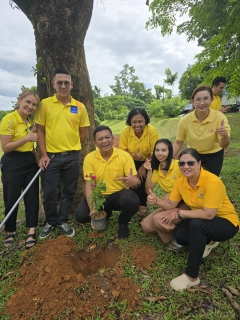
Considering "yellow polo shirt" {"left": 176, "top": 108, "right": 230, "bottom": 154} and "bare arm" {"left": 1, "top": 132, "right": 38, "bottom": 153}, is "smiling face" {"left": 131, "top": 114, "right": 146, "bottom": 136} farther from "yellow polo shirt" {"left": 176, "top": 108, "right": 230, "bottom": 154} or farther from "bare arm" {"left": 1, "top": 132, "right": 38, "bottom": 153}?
"bare arm" {"left": 1, "top": 132, "right": 38, "bottom": 153}

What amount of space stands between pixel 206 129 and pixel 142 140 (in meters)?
0.91

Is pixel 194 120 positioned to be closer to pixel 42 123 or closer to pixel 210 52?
pixel 42 123

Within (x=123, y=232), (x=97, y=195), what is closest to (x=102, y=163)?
(x=97, y=195)

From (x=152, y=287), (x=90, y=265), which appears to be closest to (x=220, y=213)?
(x=152, y=287)

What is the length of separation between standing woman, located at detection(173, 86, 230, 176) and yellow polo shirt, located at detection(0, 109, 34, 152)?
209 cm

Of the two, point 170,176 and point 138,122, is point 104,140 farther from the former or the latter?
point 170,176

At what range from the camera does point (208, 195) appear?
2340 millimetres

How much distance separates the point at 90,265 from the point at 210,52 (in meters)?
5.18

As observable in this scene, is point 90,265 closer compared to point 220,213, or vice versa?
point 220,213

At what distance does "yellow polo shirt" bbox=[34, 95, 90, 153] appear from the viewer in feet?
9.61

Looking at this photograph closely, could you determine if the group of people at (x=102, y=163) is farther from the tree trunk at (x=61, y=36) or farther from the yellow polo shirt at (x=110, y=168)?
the tree trunk at (x=61, y=36)

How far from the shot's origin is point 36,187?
310cm

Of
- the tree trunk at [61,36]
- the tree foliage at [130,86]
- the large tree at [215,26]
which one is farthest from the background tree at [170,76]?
the tree trunk at [61,36]

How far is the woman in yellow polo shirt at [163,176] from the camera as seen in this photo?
2812mm
